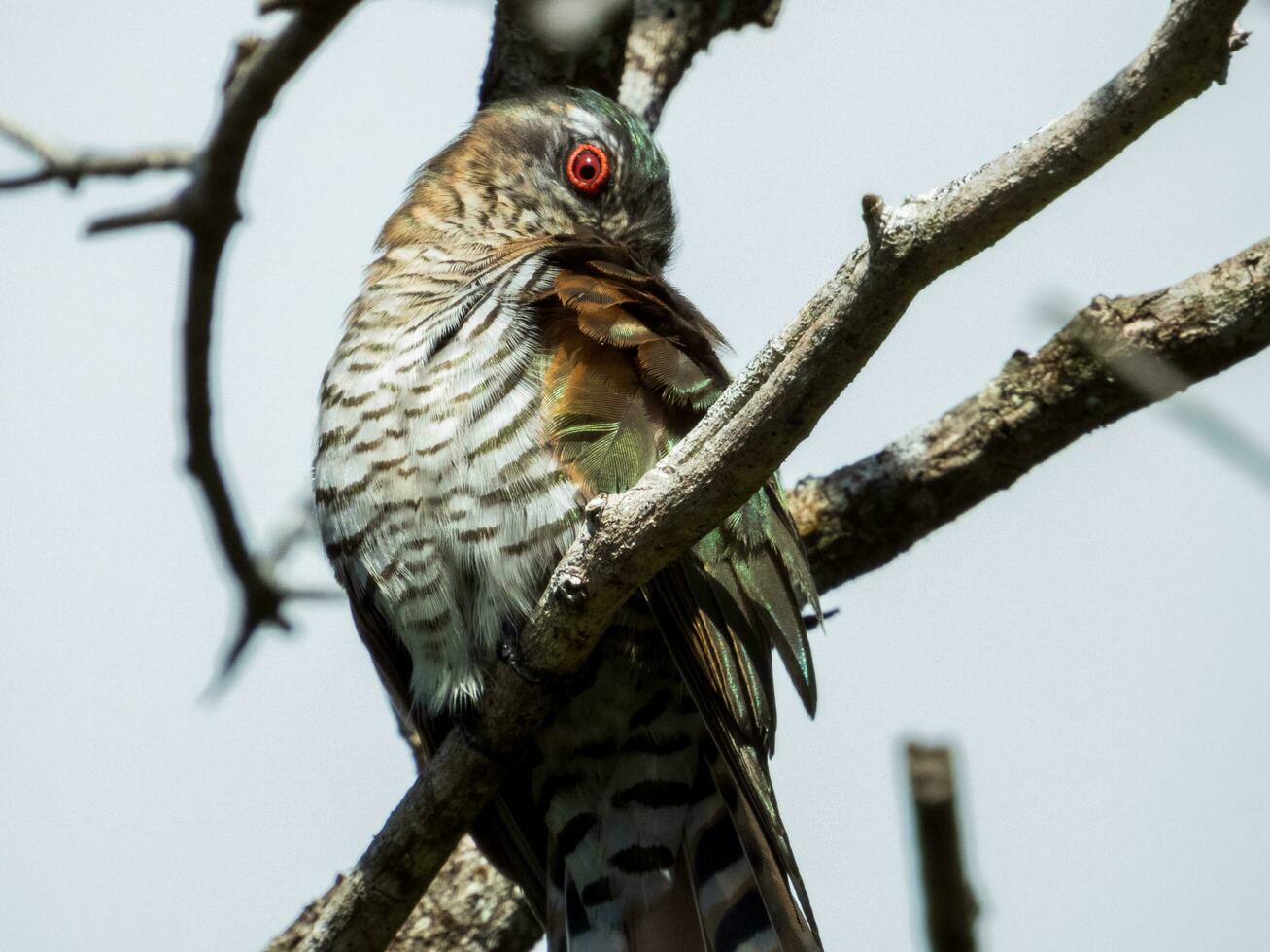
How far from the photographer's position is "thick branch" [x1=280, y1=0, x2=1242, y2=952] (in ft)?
7.29

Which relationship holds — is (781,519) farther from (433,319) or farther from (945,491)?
(433,319)

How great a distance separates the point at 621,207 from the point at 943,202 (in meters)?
2.92

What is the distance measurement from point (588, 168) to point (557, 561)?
6.34 feet

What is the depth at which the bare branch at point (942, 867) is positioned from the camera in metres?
1.64

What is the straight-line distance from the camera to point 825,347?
2.48 metres

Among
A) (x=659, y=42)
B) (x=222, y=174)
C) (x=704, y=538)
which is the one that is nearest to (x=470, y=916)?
(x=704, y=538)

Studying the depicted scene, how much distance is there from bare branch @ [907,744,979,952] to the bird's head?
3489 millimetres

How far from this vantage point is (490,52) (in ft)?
17.6

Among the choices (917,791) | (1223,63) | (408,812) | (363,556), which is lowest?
(408,812)

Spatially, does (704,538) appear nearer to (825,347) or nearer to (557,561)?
(557,561)

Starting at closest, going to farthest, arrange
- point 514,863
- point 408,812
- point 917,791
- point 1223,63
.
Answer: point 917,791, point 1223,63, point 408,812, point 514,863

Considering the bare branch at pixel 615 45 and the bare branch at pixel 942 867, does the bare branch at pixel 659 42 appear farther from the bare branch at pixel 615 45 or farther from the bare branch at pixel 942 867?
the bare branch at pixel 942 867

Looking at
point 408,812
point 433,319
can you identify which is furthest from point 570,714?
point 433,319

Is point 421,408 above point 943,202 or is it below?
below
